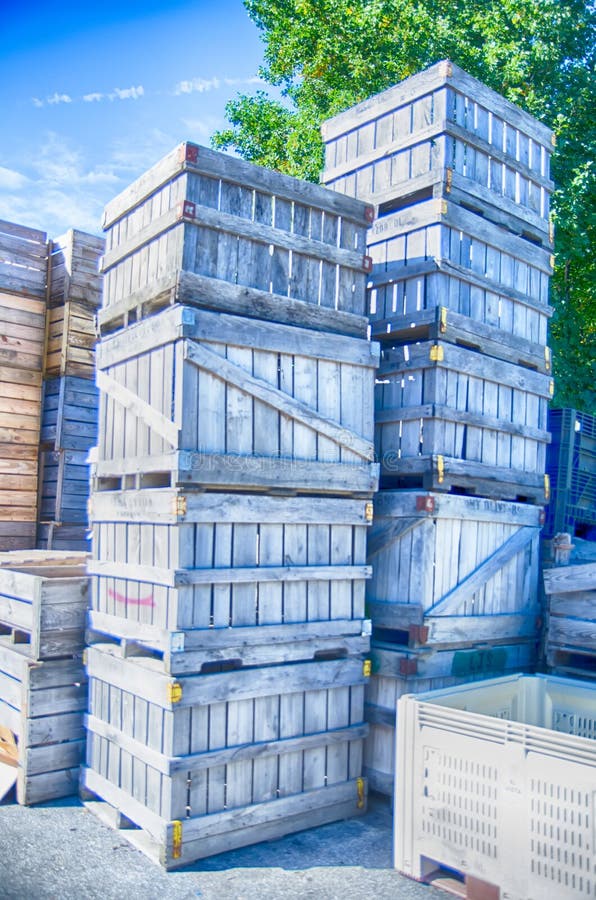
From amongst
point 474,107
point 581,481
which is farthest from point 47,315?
point 581,481

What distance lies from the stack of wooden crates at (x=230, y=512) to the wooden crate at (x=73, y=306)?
3.29 meters

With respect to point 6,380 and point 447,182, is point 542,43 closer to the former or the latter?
point 447,182

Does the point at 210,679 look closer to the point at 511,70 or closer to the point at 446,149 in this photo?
the point at 446,149

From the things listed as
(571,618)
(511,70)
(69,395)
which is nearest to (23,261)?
(69,395)

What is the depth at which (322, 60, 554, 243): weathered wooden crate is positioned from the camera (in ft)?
24.3

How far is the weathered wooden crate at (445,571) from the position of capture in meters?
6.98

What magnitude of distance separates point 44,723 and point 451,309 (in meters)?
5.04

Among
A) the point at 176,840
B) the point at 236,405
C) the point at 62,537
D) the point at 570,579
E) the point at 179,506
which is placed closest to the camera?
the point at 176,840

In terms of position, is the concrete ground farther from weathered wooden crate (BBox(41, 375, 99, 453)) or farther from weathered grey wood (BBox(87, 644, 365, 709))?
weathered wooden crate (BBox(41, 375, 99, 453))

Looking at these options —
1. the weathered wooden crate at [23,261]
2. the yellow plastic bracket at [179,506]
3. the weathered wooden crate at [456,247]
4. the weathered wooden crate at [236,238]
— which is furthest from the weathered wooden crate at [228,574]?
the weathered wooden crate at [23,261]

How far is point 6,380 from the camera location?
10.1 meters

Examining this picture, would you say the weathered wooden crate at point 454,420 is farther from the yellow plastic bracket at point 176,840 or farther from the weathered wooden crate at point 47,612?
the yellow plastic bracket at point 176,840

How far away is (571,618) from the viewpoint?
7312 millimetres

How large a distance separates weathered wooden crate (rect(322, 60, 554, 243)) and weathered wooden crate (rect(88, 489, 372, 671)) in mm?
3164
